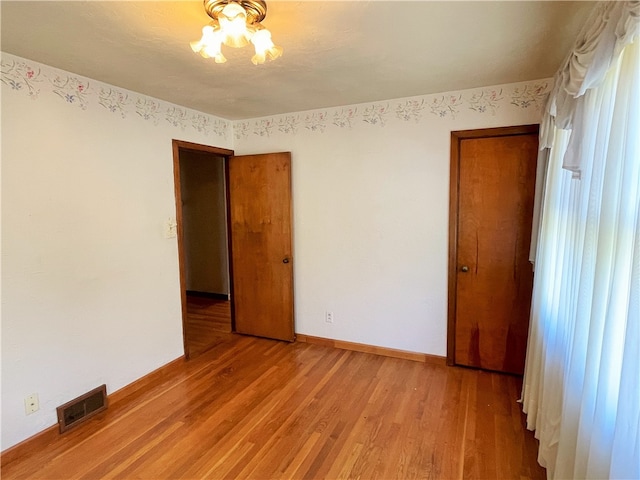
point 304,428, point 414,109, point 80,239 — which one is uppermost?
point 414,109

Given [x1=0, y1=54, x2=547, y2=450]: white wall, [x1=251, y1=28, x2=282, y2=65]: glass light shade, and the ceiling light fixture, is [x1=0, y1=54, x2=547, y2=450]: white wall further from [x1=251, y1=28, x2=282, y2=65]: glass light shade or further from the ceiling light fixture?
[x1=251, y1=28, x2=282, y2=65]: glass light shade

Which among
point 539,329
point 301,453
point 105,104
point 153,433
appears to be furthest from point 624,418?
point 105,104

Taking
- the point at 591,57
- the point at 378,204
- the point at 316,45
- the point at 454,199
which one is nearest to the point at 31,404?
the point at 316,45

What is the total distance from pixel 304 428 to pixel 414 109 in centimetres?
250

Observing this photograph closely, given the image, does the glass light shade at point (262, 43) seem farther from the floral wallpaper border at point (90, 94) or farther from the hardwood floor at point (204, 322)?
the hardwood floor at point (204, 322)

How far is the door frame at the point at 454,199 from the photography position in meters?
2.66

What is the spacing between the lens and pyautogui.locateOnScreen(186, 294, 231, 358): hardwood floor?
3543 mm

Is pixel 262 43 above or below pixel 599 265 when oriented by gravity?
above

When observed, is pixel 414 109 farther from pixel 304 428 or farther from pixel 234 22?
pixel 304 428

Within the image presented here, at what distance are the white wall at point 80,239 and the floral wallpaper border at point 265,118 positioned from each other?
0.01 metres

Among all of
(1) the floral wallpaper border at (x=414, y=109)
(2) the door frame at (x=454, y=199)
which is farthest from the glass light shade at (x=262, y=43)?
(2) the door frame at (x=454, y=199)

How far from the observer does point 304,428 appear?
88.0 inches

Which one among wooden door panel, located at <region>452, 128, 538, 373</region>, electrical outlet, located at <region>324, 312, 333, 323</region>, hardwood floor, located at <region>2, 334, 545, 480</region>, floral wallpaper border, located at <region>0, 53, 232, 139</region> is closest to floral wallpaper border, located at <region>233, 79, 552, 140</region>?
wooden door panel, located at <region>452, 128, 538, 373</region>

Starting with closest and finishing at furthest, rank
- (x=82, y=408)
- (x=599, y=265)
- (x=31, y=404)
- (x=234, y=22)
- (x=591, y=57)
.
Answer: (x=599, y=265), (x=591, y=57), (x=234, y=22), (x=31, y=404), (x=82, y=408)
